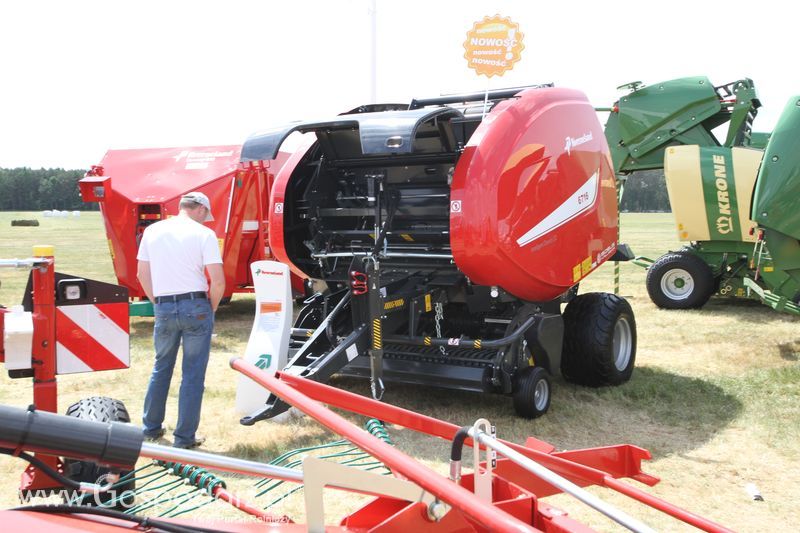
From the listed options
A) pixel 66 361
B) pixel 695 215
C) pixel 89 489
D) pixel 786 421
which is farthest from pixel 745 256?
pixel 89 489

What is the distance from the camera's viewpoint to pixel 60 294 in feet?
10.3

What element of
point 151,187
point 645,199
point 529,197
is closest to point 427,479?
point 529,197

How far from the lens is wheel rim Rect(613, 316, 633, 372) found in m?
6.39

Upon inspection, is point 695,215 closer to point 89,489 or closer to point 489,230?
point 489,230

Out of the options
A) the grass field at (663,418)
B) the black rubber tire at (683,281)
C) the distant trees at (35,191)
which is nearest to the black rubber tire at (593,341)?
the grass field at (663,418)

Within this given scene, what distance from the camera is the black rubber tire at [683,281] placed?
1059 centimetres

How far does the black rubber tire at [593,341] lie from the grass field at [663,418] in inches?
5.3

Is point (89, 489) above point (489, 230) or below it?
below

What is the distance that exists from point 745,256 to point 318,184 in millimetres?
7187

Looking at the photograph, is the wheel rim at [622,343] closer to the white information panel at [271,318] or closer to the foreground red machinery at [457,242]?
the foreground red machinery at [457,242]

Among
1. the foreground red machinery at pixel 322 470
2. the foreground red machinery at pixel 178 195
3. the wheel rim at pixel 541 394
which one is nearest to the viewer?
the foreground red machinery at pixel 322 470

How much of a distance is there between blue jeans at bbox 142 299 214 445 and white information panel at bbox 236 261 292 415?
66 centimetres

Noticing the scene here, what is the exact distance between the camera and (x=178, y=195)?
9195mm

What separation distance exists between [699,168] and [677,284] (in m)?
1.85
